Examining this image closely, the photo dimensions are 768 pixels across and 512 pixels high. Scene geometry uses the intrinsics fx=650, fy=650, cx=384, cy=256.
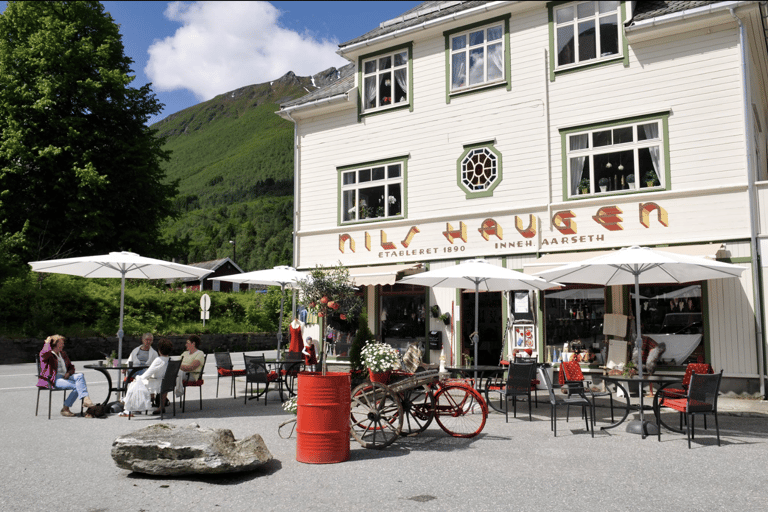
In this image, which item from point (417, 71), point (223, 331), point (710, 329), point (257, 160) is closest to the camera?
point (710, 329)

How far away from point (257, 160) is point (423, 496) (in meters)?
170

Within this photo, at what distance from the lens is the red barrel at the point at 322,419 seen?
699 cm

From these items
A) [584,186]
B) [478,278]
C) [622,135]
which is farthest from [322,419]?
[622,135]

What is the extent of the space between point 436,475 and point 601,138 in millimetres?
10198

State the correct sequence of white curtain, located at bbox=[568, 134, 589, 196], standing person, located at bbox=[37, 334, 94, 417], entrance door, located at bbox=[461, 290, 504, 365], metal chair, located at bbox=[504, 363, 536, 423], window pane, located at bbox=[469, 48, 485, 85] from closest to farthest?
metal chair, located at bbox=[504, 363, 536, 423] → standing person, located at bbox=[37, 334, 94, 417] → white curtain, located at bbox=[568, 134, 589, 196] → entrance door, located at bbox=[461, 290, 504, 365] → window pane, located at bbox=[469, 48, 485, 85]

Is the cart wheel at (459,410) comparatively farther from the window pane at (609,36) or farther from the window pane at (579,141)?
the window pane at (609,36)

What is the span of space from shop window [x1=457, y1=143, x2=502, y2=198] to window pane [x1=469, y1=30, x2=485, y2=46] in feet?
8.71

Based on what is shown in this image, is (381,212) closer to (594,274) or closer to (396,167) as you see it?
(396,167)

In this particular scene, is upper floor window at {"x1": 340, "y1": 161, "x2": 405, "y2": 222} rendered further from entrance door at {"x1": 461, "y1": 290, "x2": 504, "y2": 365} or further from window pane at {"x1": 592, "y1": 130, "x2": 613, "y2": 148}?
window pane at {"x1": 592, "y1": 130, "x2": 613, "y2": 148}

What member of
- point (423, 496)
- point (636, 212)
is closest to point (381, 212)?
point (636, 212)

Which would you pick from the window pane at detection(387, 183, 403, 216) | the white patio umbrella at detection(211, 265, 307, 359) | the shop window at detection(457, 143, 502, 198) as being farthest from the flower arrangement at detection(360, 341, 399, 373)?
the window pane at detection(387, 183, 403, 216)

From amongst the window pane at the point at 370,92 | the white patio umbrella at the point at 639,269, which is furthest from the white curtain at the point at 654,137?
the window pane at the point at 370,92

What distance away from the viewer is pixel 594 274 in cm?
1132

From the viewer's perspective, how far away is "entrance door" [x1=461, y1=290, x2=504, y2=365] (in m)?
15.7
